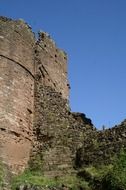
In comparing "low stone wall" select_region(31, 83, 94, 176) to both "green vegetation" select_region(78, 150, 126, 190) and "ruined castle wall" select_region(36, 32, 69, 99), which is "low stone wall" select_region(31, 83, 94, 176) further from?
"ruined castle wall" select_region(36, 32, 69, 99)

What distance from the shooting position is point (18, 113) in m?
17.6

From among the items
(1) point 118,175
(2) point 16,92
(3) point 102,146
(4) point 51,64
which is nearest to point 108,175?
(1) point 118,175

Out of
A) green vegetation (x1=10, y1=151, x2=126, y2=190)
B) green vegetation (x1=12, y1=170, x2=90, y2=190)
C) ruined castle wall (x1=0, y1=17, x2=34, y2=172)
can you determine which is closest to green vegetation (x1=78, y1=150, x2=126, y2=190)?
green vegetation (x1=10, y1=151, x2=126, y2=190)

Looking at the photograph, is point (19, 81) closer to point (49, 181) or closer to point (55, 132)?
point (55, 132)

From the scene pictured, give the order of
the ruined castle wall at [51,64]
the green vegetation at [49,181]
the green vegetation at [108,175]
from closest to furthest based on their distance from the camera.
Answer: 1. the green vegetation at [108,175]
2. the green vegetation at [49,181]
3. the ruined castle wall at [51,64]

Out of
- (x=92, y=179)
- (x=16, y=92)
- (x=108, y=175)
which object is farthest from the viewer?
(x=16, y=92)

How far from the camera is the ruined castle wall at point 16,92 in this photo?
663 inches

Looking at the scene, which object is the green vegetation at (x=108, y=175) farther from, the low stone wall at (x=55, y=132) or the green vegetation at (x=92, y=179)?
the low stone wall at (x=55, y=132)

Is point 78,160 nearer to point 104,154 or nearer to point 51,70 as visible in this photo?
point 104,154

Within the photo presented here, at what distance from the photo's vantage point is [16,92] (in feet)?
58.6

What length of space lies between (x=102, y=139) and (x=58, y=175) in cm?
199

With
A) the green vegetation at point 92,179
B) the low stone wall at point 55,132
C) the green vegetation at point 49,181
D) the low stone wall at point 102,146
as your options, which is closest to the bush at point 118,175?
the green vegetation at point 92,179

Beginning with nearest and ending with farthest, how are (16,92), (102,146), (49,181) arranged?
(49,181) < (102,146) < (16,92)

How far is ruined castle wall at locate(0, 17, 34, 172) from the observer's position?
16.8 m
